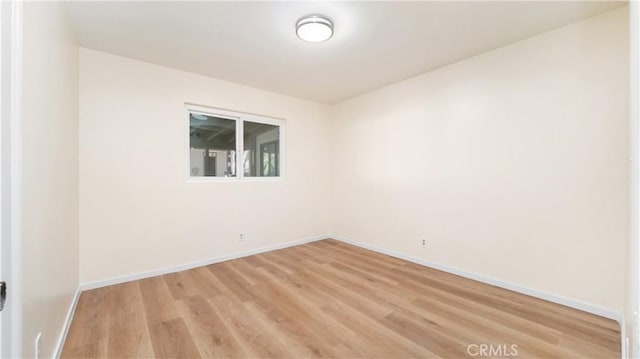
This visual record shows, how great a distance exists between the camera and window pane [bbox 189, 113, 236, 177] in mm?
3488

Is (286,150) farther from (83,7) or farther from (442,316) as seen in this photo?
(442,316)

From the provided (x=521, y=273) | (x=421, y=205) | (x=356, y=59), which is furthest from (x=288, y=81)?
(x=521, y=273)

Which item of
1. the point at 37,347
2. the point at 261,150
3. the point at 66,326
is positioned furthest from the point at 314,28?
the point at 66,326

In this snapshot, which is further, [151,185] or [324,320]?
[151,185]

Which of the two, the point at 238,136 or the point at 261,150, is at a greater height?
the point at 238,136

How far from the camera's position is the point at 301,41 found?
102 inches

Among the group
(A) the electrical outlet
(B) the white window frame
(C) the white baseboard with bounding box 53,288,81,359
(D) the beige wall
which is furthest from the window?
(A) the electrical outlet

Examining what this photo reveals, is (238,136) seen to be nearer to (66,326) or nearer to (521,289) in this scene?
(66,326)

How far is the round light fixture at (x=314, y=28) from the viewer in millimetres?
2189

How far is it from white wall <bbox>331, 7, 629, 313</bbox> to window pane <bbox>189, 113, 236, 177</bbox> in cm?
233

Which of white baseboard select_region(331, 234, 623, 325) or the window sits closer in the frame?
white baseboard select_region(331, 234, 623, 325)

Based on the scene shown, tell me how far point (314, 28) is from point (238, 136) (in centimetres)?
214

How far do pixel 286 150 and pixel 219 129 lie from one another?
110 cm

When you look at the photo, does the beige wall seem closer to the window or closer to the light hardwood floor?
the light hardwood floor
